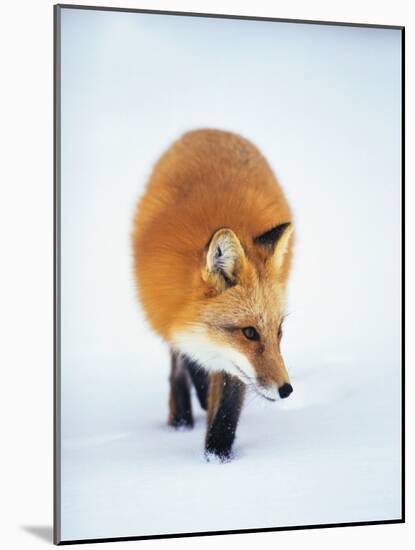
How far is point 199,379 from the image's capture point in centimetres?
403

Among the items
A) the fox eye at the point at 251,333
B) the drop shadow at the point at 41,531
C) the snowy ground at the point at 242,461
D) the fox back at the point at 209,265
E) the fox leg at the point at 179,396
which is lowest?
the drop shadow at the point at 41,531

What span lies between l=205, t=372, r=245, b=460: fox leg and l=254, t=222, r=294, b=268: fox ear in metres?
0.51

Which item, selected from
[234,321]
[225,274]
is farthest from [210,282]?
[234,321]

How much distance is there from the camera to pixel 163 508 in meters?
3.96

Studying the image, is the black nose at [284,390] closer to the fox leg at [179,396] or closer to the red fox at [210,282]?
the red fox at [210,282]

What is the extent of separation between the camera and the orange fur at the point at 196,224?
3.97 meters

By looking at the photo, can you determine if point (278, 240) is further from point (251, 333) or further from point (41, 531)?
point (41, 531)

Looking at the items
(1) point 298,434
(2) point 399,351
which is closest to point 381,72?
(2) point 399,351

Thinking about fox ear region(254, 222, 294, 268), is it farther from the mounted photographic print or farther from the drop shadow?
the drop shadow

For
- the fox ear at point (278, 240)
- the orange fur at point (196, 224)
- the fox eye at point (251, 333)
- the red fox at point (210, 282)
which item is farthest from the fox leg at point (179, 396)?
the fox ear at point (278, 240)

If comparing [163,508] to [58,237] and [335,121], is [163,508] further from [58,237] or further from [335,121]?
[335,121]

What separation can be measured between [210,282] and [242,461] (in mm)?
701

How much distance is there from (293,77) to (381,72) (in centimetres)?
40

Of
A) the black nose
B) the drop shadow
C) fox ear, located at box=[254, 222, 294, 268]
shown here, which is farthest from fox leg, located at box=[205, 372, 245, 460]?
the drop shadow
